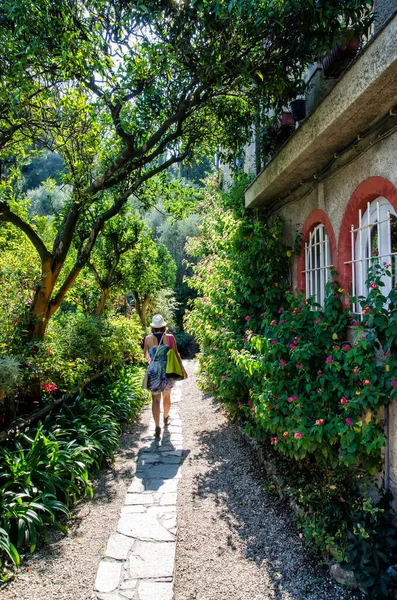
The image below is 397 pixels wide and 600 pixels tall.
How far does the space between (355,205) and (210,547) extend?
11.3 ft

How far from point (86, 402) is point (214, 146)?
207 inches

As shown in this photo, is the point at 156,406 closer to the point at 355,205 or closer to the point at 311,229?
the point at 311,229

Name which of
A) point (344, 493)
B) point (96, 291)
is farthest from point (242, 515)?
point (96, 291)

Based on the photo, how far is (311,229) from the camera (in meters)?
4.87

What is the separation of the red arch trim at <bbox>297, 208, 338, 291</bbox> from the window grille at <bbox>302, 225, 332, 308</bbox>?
6 cm

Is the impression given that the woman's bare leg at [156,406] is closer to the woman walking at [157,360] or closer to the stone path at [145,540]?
the woman walking at [157,360]

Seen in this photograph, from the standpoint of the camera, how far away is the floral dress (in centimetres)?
609

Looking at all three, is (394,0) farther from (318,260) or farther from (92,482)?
(92,482)

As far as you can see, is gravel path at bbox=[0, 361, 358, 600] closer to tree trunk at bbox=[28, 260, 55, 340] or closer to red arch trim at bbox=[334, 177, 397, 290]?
tree trunk at bbox=[28, 260, 55, 340]

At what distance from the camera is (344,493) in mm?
3543

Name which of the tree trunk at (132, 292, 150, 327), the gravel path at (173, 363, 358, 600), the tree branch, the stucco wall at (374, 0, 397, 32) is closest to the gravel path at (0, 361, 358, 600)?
the gravel path at (173, 363, 358, 600)

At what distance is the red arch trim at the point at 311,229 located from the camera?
4.12 metres

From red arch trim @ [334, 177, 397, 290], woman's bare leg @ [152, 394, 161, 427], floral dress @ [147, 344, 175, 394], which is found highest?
red arch trim @ [334, 177, 397, 290]

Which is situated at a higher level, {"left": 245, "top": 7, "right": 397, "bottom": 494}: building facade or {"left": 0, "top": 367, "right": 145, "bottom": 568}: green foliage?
{"left": 245, "top": 7, "right": 397, "bottom": 494}: building facade
